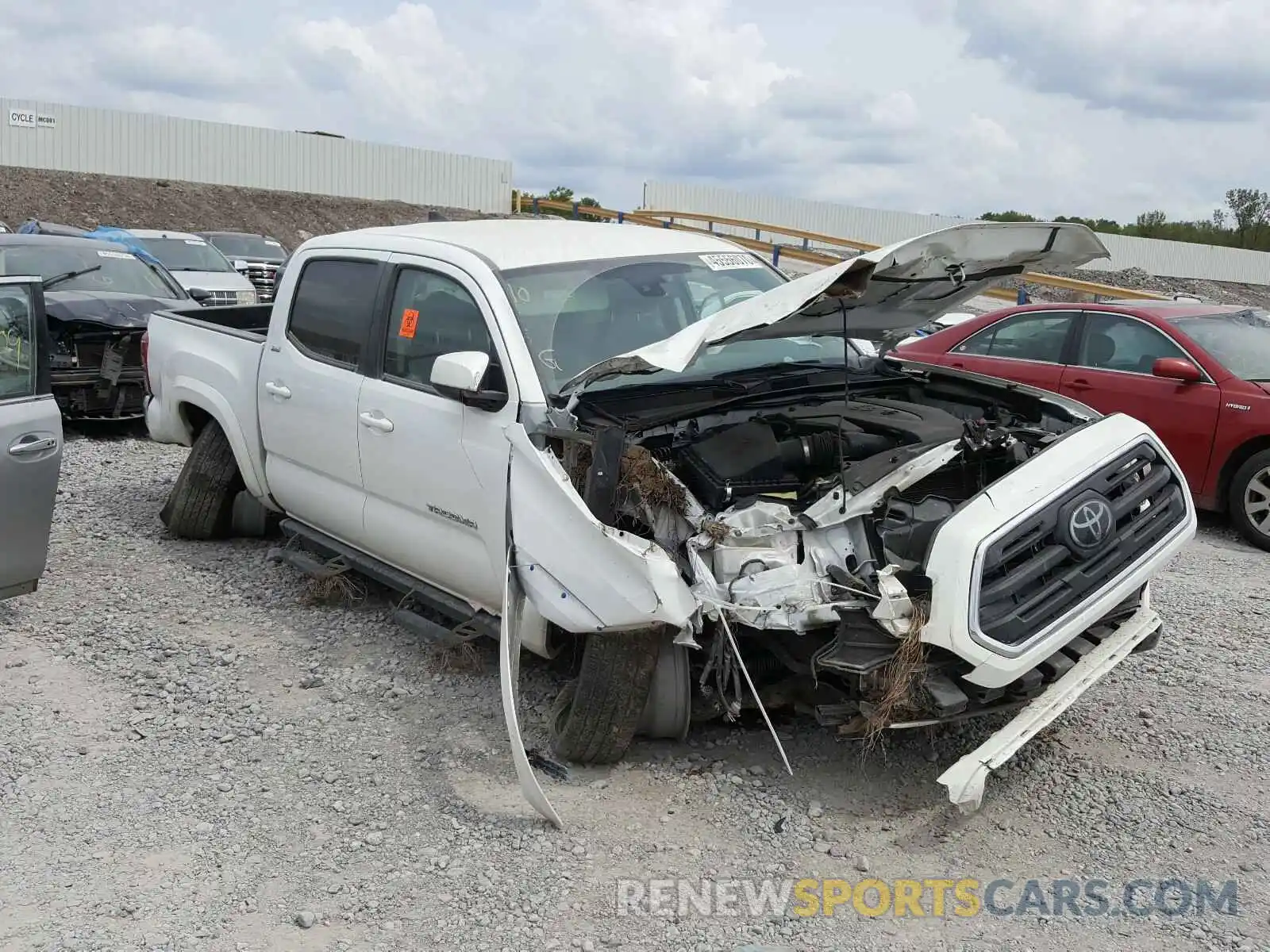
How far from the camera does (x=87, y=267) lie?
1080 centimetres

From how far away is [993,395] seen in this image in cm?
501

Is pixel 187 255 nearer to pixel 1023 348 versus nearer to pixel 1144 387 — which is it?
pixel 1023 348

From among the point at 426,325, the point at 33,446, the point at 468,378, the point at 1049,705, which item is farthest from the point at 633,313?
the point at 33,446

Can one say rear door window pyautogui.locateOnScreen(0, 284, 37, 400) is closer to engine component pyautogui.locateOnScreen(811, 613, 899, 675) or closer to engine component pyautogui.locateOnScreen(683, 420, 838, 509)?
engine component pyautogui.locateOnScreen(683, 420, 838, 509)

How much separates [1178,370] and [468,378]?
5.65 m

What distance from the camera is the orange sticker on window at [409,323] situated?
4.94 meters

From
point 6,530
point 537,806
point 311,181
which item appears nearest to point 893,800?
point 537,806

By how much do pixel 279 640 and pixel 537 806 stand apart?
2.25 m

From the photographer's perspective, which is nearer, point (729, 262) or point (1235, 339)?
point (729, 262)

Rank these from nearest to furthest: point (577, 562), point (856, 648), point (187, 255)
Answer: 1. point (856, 648)
2. point (577, 562)
3. point (187, 255)

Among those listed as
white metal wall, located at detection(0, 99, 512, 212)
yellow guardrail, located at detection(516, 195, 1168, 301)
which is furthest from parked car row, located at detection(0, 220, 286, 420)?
white metal wall, located at detection(0, 99, 512, 212)

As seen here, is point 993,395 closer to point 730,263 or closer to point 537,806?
point 730,263

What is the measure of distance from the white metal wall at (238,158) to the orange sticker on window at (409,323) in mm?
40399

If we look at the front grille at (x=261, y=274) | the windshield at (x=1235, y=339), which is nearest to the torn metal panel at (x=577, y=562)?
the windshield at (x=1235, y=339)
